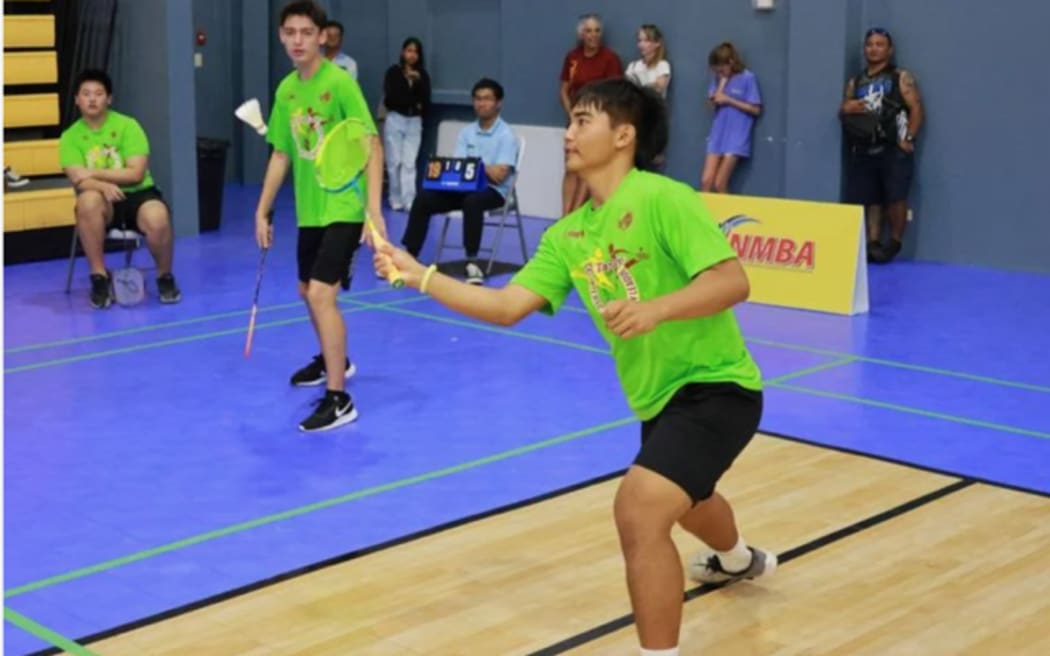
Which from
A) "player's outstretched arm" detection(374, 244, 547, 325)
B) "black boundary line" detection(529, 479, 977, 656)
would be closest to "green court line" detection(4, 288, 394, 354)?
"black boundary line" detection(529, 479, 977, 656)

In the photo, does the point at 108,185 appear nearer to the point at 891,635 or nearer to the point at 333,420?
the point at 333,420

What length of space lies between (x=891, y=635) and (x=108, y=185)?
7.35m

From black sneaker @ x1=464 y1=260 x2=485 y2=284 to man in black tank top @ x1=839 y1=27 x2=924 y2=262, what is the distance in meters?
3.61

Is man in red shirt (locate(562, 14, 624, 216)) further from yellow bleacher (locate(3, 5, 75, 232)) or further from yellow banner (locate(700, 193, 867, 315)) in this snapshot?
yellow bleacher (locate(3, 5, 75, 232))

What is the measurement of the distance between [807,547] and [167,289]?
20.6ft

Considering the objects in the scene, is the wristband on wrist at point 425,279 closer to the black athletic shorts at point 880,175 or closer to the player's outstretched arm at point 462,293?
the player's outstretched arm at point 462,293

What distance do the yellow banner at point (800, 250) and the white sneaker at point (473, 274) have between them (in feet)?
6.08

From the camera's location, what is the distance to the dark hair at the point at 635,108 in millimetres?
3850

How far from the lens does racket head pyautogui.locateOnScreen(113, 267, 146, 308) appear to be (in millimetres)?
10062

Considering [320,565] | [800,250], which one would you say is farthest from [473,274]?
[320,565]

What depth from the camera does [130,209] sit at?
1023 cm

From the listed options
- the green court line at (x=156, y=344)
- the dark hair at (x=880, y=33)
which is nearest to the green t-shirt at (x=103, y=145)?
the green court line at (x=156, y=344)

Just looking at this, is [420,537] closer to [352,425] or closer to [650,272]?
A: [352,425]

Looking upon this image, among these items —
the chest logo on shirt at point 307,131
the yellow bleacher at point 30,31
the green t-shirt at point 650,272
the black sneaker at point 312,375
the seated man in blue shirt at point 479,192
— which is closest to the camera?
the green t-shirt at point 650,272
